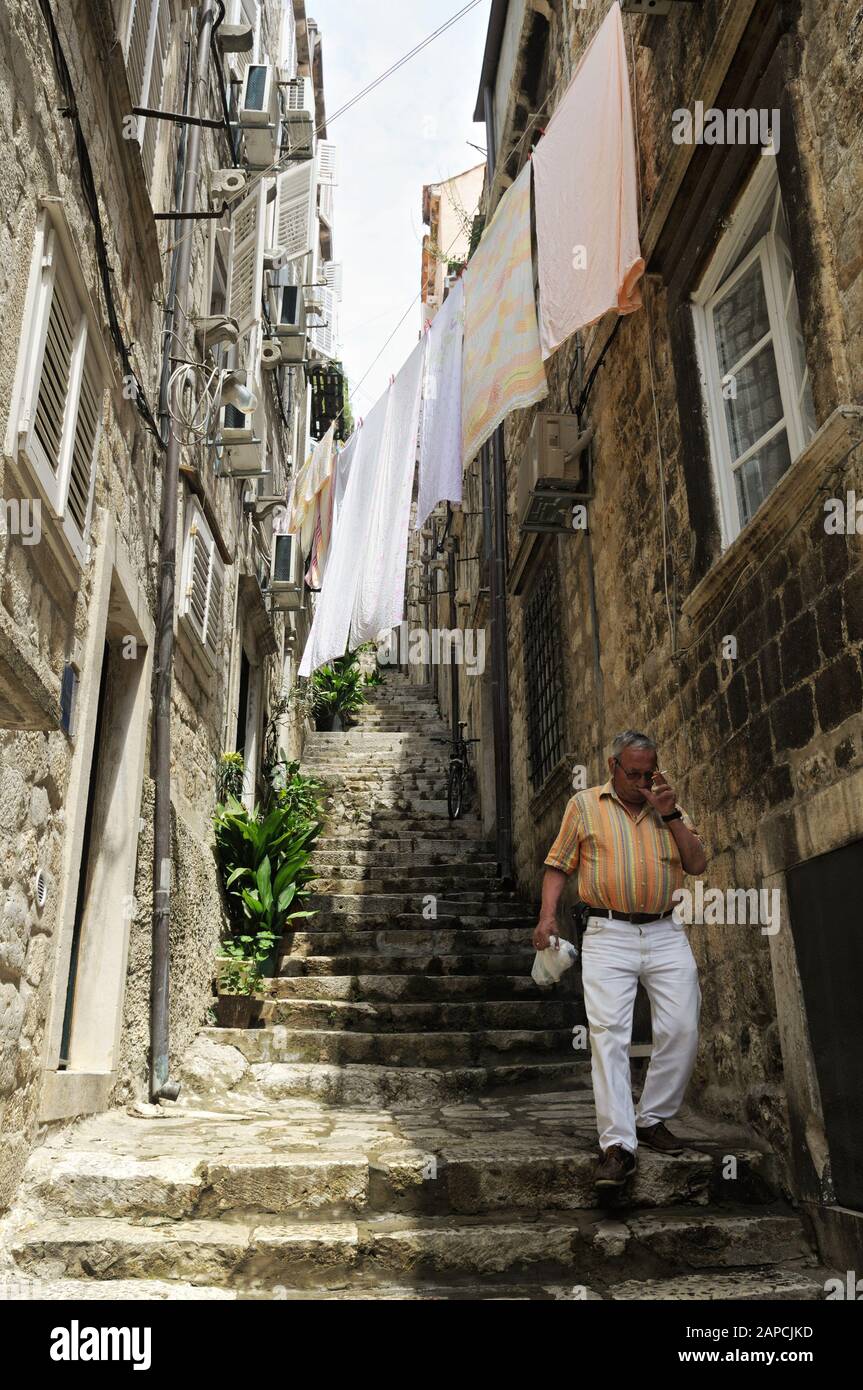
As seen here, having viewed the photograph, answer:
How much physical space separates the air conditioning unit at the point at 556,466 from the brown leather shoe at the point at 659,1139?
3927 millimetres

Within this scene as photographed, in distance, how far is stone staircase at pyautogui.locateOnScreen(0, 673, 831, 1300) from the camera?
3.27m

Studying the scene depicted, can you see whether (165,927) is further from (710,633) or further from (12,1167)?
(710,633)

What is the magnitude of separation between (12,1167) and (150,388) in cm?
385

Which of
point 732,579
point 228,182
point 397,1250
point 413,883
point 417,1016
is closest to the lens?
point 397,1250

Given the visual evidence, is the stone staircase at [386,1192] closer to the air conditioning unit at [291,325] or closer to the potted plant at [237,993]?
the potted plant at [237,993]

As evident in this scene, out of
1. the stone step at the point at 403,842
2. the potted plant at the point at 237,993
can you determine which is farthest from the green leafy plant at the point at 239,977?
the stone step at the point at 403,842

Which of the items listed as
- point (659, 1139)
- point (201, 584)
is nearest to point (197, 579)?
point (201, 584)

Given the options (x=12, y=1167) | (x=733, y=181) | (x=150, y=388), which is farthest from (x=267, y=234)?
(x=12, y=1167)

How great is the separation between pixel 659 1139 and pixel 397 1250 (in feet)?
3.51

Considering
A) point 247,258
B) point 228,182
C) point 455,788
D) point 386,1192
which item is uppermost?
point 247,258

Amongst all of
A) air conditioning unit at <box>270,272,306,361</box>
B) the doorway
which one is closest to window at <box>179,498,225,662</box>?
air conditioning unit at <box>270,272,306,361</box>

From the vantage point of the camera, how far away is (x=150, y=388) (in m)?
5.64

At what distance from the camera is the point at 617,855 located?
3.92m

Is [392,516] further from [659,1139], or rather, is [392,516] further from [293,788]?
[659,1139]
